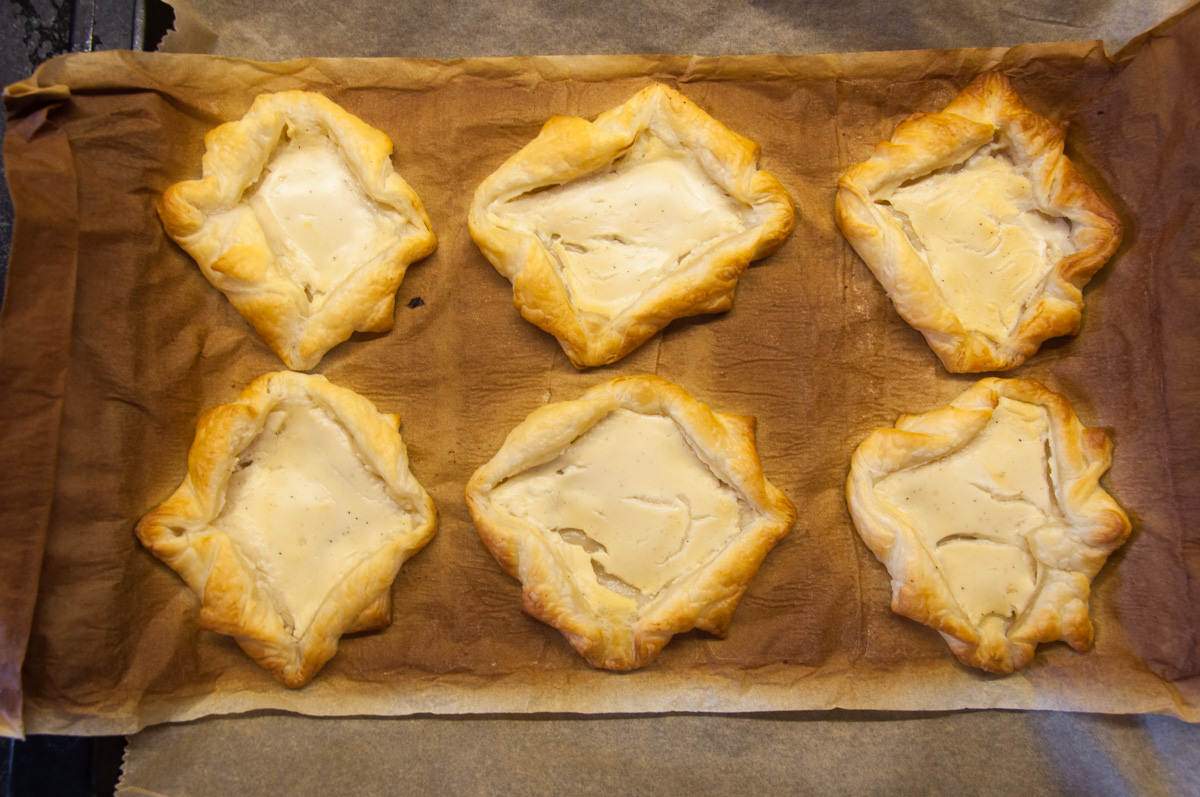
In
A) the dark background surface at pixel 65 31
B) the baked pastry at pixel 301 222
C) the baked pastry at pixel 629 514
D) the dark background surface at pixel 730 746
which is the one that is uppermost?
the dark background surface at pixel 65 31

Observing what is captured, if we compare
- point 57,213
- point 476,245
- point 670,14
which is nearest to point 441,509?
point 476,245

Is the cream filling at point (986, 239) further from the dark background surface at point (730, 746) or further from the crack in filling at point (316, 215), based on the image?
the crack in filling at point (316, 215)

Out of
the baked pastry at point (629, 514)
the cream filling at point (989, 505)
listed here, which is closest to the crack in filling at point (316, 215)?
the baked pastry at point (629, 514)

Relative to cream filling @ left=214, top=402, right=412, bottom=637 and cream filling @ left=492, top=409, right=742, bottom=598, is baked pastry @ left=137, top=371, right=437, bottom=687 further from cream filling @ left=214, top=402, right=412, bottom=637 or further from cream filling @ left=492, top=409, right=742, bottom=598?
cream filling @ left=492, top=409, right=742, bottom=598

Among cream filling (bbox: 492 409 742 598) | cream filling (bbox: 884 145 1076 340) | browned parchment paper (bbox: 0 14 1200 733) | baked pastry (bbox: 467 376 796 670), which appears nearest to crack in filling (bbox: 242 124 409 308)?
browned parchment paper (bbox: 0 14 1200 733)

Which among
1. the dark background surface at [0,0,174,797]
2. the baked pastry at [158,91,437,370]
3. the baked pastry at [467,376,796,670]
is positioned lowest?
the baked pastry at [467,376,796,670]

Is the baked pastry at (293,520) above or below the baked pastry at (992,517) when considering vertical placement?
below

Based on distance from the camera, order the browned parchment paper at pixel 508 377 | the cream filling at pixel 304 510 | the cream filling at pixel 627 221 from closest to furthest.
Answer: the browned parchment paper at pixel 508 377 → the cream filling at pixel 304 510 → the cream filling at pixel 627 221

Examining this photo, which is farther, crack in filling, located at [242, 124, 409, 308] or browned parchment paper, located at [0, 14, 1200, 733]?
crack in filling, located at [242, 124, 409, 308]
